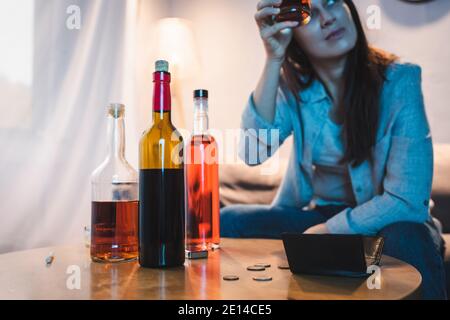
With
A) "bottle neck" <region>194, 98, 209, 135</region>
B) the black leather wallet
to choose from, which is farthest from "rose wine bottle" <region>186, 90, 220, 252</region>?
the black leather wallet

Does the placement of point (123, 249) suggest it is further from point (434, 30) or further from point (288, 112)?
point (434, 30)

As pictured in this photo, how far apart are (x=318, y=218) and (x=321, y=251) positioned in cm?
106

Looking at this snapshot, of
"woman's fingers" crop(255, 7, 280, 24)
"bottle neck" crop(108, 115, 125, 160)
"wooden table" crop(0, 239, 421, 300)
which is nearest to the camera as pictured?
"wooden table" crop(0, 239, 421, 300)

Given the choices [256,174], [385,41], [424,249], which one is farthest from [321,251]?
[385,41]

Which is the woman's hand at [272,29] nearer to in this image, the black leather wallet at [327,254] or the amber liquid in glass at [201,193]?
the amber liquid in glass at [201,193]

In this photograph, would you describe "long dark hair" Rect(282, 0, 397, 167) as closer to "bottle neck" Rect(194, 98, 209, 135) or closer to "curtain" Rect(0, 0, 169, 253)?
"curtain" Rect(0, 0, 169, 253)

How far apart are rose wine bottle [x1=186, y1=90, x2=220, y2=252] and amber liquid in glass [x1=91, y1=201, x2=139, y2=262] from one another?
0.34ft

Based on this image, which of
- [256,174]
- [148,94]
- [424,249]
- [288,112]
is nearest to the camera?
[424,249]

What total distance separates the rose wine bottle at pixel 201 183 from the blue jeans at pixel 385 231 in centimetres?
50

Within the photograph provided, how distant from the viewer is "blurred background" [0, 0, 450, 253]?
1422 millimetres

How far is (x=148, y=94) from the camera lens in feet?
7.49

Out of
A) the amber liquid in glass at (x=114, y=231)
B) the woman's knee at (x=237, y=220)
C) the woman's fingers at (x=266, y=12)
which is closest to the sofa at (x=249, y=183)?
the woman's knee at (x=237, y=220)

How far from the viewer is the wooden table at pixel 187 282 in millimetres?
506

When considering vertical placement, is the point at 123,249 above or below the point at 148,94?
below
